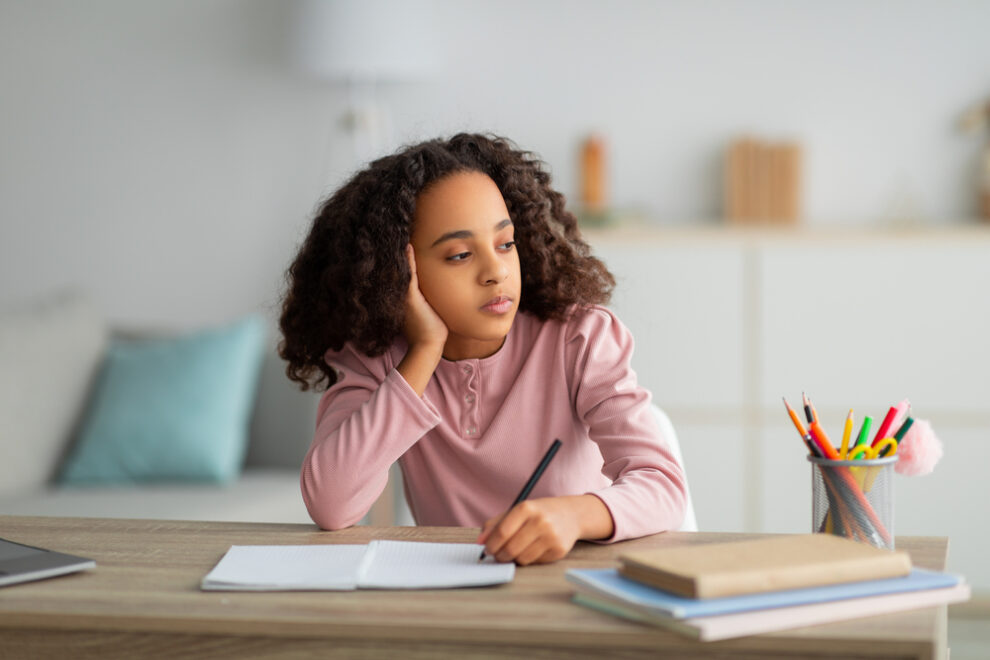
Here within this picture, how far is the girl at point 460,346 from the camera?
1.45 metres

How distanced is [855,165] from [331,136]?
161cm

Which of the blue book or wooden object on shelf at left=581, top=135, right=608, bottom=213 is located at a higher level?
wooden object on shelf at left=581, top=135, right=608, bottom=213

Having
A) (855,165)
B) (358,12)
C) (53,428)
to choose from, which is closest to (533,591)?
(53,428)

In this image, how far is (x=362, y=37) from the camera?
10.6 ft

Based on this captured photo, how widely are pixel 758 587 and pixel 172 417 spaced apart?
7.12 feet

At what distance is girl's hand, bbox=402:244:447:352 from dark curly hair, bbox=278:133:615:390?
0.5 inches

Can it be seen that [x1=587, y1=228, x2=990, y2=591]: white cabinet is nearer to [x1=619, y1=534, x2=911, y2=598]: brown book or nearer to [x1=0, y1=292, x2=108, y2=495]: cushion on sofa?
[x1=0, y1=292, x2=108, y2=495]: cushion on sofa

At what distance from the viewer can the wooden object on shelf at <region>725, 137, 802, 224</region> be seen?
335 cm

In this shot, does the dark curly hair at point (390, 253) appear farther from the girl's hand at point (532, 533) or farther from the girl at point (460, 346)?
the girl's hand at point (532, 533)

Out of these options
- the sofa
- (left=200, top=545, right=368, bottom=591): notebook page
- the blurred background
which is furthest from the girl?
the blurred background

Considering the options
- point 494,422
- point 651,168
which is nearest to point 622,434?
point 494,422

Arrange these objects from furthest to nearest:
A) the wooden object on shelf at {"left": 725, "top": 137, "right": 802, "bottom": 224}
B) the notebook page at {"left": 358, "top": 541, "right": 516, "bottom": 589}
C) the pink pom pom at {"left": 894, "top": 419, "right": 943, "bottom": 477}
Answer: the wooden object on shelf at {"left": 725, "top": 137, "right": 802, "bottom": 224}
the pink pom pom at {"left": 894, "top": 419, "right": 943, "bottom": 477}
the notebook page at {"left": 358, "top": 541, "right": 516, "bottom": 589}

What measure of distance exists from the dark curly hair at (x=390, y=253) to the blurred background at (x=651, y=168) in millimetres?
1447

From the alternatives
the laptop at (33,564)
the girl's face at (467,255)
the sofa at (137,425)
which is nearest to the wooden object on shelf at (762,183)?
the sofa at (137,425)
